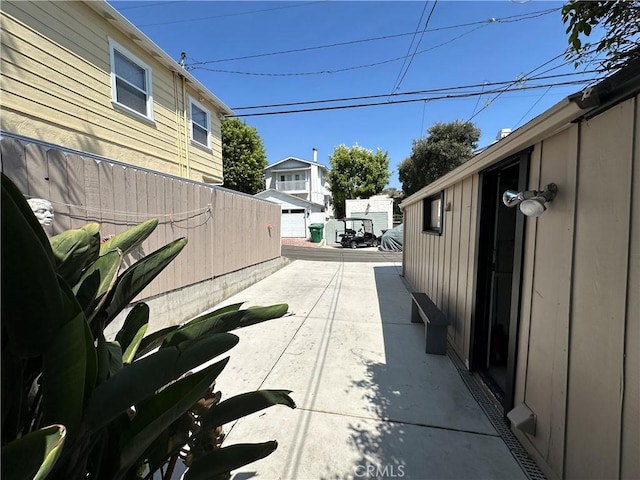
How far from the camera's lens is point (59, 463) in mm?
696

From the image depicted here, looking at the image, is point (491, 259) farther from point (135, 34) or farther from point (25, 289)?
point (135, 34)

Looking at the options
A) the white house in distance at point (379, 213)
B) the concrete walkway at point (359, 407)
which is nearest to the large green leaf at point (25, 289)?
the concrete walkway at point (359, 407)

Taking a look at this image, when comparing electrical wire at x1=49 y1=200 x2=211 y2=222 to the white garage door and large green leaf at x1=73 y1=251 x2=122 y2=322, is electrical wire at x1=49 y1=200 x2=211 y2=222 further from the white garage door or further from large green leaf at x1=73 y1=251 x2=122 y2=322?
the white garage door

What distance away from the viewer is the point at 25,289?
56 centimetres

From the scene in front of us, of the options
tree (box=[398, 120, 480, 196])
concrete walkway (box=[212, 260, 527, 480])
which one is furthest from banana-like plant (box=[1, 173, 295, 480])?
tree (box=[398, 120, 480, 196])

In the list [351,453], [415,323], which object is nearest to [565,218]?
[351,453]

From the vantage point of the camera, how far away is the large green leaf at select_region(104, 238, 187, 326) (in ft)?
3.26

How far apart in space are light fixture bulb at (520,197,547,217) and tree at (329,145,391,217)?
24274mm

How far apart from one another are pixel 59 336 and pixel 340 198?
1028 inches

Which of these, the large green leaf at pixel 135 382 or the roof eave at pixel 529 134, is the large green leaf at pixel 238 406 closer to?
the large green leaf at pixel 135 382

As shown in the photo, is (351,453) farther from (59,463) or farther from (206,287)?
(206,287)

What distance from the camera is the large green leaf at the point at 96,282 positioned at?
854mm

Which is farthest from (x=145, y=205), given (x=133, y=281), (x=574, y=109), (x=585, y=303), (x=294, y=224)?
(x=294, y=224)

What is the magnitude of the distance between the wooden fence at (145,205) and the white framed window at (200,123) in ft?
6.81
